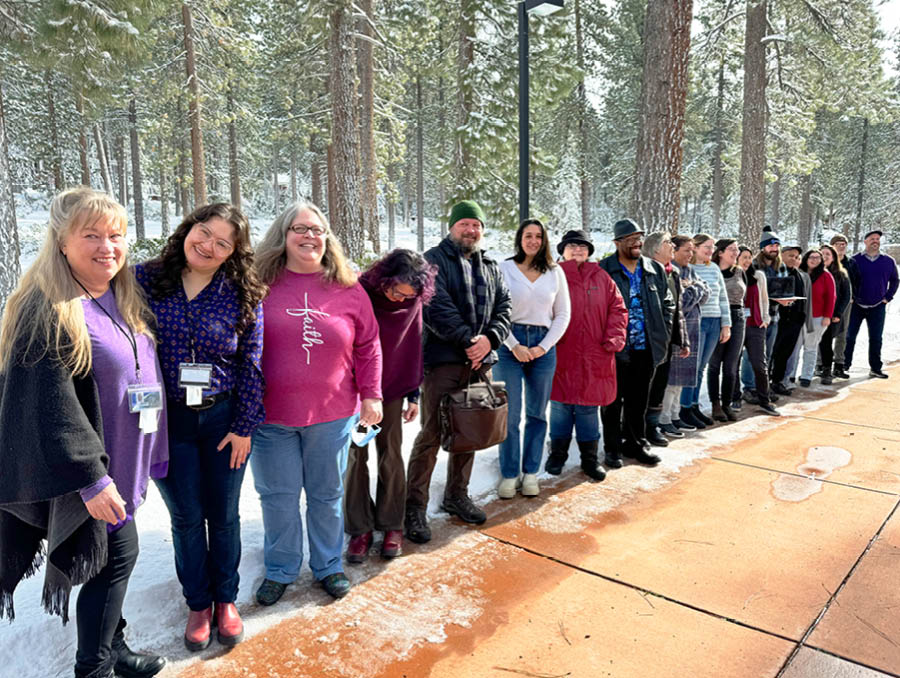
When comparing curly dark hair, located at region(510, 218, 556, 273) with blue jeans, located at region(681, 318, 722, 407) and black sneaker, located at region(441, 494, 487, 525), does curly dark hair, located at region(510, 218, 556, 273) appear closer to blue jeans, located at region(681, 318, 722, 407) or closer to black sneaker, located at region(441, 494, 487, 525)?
black sneaker, located at region(441, 494, 487, 525)

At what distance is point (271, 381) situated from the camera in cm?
288

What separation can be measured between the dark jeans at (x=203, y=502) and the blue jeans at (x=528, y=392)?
2.13 meters

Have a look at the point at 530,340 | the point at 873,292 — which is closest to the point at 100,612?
the point at 530,340

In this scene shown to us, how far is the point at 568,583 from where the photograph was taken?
3.22m

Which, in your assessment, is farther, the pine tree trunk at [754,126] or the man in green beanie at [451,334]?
the pine tree trunk at [754,126]

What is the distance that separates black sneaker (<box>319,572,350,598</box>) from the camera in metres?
3.06

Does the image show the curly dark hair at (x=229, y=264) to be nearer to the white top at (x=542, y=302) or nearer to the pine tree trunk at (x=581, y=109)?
the white top at (x=542, y=302)

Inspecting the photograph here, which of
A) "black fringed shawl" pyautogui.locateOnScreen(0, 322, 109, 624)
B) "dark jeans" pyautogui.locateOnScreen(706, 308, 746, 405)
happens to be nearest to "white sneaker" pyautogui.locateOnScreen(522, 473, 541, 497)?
"black fringed shawl" pyautogui.locateOnScreen(0, 322, 109, 624)

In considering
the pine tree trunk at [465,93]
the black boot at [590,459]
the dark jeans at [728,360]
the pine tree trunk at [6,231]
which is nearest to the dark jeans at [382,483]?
the black boot at [590,459]

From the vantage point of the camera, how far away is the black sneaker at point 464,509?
3.93m

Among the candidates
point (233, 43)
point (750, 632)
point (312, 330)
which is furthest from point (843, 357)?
point (233, 43)

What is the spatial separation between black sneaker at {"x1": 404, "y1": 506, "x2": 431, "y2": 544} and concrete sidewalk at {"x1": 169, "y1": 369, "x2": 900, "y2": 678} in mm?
71

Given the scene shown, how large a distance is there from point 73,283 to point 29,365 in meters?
0.33

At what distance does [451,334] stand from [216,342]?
152 centimetres
